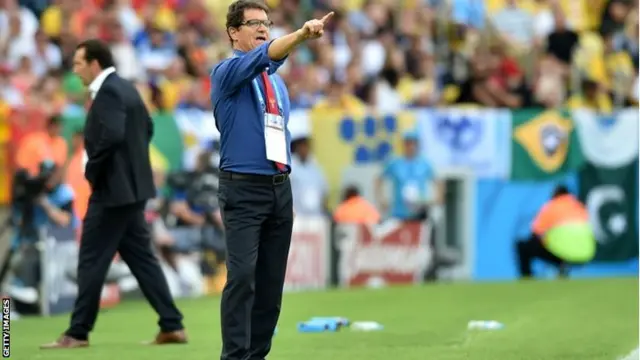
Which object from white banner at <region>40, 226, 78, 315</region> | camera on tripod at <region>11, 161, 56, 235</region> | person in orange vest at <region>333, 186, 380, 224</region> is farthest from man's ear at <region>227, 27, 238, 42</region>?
person in orange vest at <region>333, 186, 380, 224</region>

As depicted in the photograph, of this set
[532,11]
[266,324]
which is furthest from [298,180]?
[266,324]

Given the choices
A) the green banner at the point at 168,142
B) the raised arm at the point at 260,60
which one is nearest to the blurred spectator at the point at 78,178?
the green banner at the point at 168,142

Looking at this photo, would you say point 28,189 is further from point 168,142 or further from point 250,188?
point 250,188

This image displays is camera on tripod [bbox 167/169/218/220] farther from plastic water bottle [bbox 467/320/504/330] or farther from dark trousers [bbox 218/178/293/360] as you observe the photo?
dark trousers [bbox 218/178/293/360]

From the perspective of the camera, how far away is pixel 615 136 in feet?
74.0

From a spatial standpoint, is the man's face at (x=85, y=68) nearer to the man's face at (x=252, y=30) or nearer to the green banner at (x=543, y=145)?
the man's face at (x=252, y=30)

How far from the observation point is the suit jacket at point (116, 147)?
11.8m

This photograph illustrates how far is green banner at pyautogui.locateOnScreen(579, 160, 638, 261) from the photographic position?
2227cm

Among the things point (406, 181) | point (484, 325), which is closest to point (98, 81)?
point (484, 325)

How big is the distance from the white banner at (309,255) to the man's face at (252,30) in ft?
37.3

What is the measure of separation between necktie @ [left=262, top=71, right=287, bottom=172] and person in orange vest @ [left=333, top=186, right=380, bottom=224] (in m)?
11.7

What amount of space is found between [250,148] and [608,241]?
13933 mm

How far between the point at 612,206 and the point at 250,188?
14.1m

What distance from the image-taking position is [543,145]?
22.3 m
